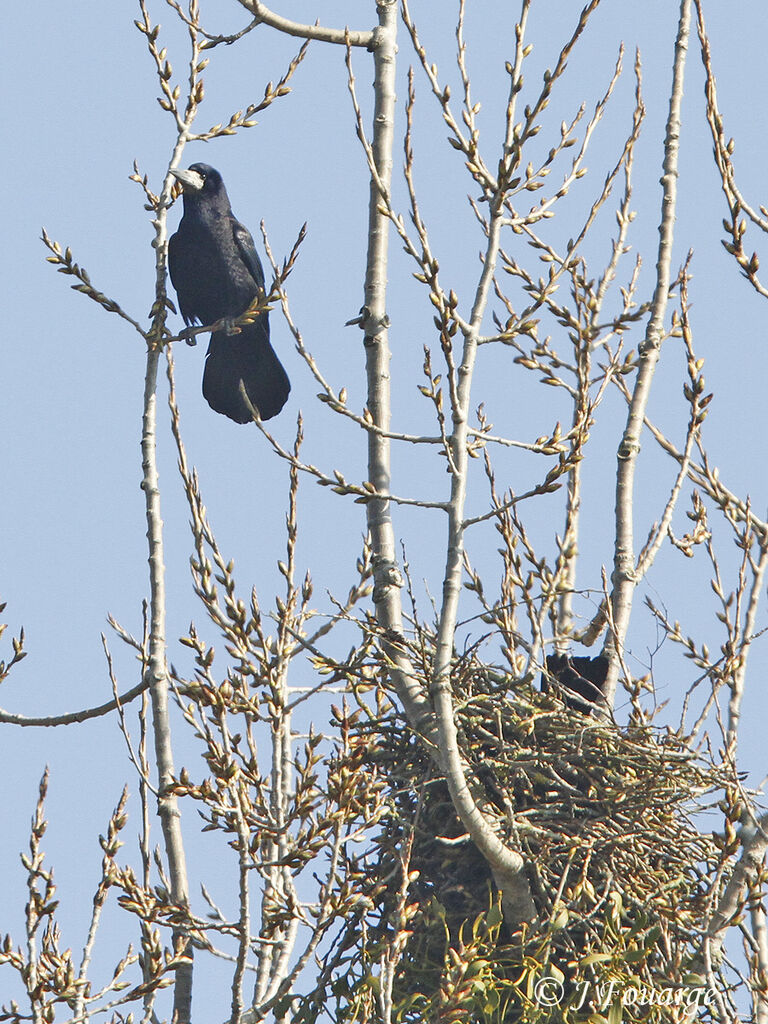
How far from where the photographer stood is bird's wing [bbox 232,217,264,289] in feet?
26.0

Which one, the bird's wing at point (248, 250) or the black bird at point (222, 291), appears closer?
the black bird at point (222, 291)

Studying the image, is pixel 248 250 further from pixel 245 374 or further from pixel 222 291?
pixel 245 374

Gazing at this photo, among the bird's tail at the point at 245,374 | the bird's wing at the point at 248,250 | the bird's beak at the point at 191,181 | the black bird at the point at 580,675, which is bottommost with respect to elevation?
the black bird at the point at 580,675

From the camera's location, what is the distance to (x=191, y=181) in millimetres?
7770

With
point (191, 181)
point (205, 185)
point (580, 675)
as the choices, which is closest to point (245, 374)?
point (191, 181)

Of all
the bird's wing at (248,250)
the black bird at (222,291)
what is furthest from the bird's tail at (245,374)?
the bird's wing at (248,250)

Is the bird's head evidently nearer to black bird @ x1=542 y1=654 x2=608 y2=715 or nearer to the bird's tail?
the bird's tail

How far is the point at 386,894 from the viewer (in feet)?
14.3

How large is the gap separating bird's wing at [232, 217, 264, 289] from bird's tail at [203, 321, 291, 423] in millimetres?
498

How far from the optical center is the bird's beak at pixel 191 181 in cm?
767

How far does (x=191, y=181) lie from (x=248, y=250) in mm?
510

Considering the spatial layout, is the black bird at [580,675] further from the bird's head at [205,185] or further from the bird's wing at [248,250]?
the bird's head at [205,185]

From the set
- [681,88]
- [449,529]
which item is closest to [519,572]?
[449,529]

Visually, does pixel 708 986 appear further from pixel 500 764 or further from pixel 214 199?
pixel 214 199
